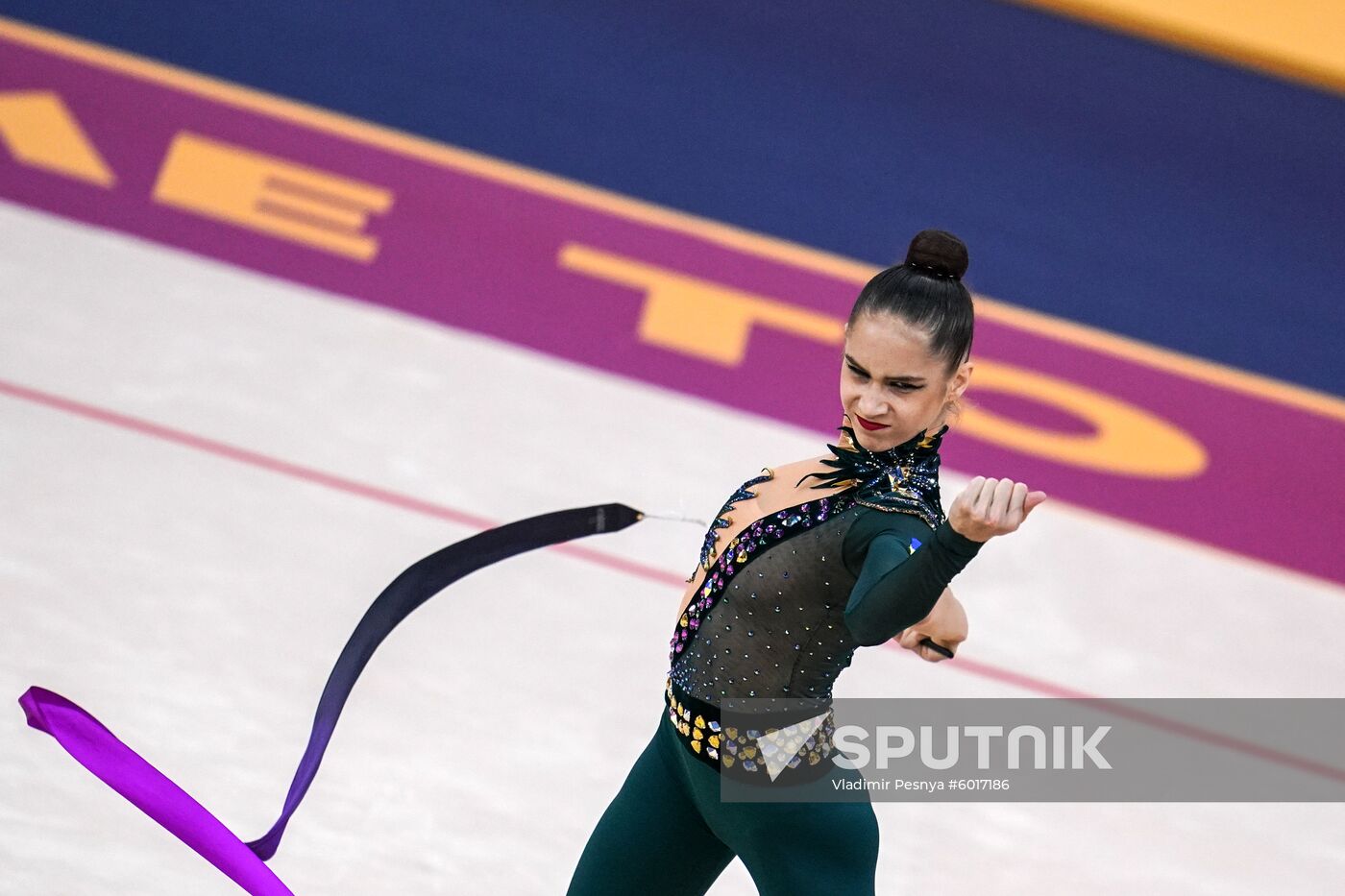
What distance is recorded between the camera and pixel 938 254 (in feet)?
7.02

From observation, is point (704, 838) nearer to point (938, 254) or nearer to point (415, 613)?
point (938, 254)

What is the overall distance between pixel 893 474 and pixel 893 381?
12 centimetres

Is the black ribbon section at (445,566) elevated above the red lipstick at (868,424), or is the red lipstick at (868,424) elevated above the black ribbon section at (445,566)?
the red lipstick at (868,424)

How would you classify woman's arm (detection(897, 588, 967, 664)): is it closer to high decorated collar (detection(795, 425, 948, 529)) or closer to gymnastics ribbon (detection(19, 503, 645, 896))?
high decorated collar (detection(795, 425, 948, 529))

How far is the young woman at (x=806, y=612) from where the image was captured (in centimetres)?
211

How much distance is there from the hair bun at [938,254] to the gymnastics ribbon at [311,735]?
636 millimetres

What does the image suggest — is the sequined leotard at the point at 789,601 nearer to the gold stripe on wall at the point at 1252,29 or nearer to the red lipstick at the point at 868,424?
the red lipstick at the point at 868,424

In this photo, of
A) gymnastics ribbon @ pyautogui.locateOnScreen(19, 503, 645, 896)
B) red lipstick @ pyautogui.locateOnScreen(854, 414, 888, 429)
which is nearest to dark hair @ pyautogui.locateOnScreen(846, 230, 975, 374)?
red lipstick @ pyautogui.locateOnScreen(854, 414, 888, 429)

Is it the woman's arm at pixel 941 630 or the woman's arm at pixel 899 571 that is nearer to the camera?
the woman's arm at pixel 899 571

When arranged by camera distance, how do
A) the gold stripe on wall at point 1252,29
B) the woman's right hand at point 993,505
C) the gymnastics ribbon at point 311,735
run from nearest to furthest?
the woman's right hand at point 993,505, the gymnastics ribbon at point 311,735, the gold stripe on wall at point 1252,29

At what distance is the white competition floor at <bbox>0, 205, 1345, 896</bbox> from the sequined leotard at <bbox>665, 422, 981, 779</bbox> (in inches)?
47.2

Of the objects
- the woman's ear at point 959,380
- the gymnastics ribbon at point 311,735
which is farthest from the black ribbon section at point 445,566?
the woman's ear at point 959,380

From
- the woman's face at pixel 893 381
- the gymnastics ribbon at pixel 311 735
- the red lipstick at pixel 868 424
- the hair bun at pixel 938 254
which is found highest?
the hair bun at pixel 938 254

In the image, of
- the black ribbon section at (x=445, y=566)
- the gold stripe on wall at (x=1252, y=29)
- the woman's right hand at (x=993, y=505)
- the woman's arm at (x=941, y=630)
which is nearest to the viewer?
the woman's right hand at (x=993, y=505)
